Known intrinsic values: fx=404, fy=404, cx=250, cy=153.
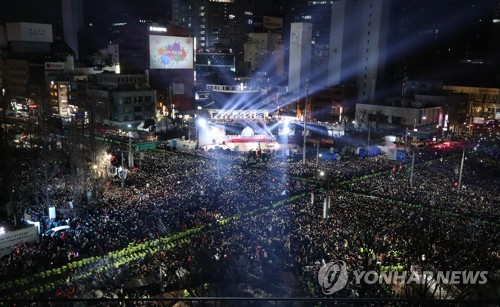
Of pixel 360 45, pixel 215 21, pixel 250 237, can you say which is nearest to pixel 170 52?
pixel 360 45

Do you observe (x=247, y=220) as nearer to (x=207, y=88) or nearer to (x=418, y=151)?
(x=418, y=151)

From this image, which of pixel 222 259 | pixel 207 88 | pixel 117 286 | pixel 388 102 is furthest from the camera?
pixel 207 88

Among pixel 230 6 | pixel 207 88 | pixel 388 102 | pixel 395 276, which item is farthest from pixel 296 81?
pixel 395 276

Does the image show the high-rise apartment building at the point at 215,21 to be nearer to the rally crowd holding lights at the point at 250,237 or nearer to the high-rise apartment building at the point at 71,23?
the high-rise apartment building at the point at 71,23

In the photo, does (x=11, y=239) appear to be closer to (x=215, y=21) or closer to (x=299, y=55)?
(x=299, y=55)

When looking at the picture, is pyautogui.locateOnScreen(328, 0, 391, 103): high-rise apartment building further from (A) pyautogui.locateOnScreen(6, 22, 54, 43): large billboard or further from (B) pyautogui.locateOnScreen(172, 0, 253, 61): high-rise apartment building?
(A) pyautogui.locateOnScreen(6, 22, 54, 43): large billboard

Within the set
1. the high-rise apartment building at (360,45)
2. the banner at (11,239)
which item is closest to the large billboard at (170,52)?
the high-rise apartment building at (360,45)
